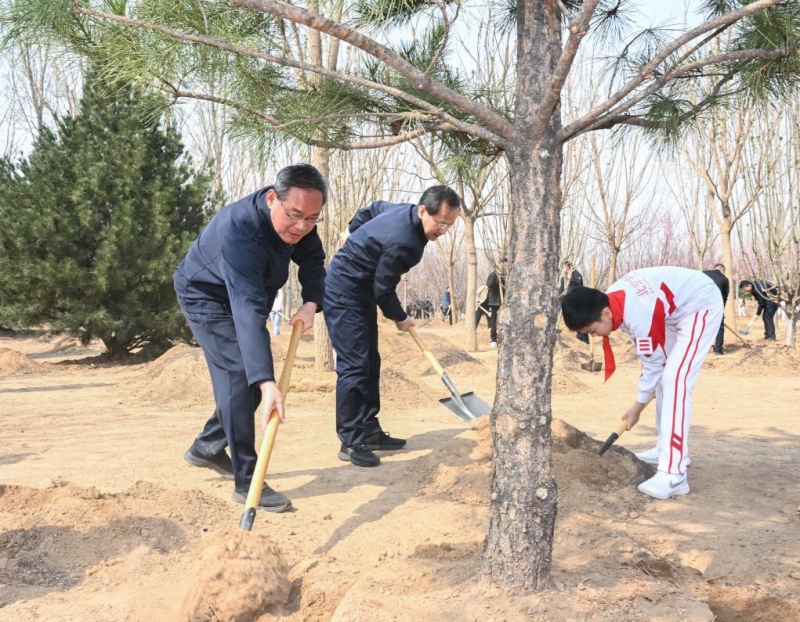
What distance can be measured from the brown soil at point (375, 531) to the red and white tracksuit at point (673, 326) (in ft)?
1.02

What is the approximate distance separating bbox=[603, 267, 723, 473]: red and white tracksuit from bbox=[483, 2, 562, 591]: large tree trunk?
1515 millimetres

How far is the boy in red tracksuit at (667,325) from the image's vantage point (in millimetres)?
3277

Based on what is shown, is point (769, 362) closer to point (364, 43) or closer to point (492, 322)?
point (492, 322)

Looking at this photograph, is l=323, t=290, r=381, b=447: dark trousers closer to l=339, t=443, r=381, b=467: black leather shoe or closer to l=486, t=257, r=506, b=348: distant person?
l=339, t=443, r=381, b=467: black leather shoe

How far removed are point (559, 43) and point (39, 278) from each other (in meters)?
8.49

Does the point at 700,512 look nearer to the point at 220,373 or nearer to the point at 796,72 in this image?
the point at 796,72

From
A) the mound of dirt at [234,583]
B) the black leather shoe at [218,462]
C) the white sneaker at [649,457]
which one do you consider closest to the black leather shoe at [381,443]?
the black leather shoe at [218,462]

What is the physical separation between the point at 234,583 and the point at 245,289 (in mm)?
1197

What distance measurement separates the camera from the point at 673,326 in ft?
11.4

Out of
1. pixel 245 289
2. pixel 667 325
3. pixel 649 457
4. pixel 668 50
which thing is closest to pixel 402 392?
pixel 649 457

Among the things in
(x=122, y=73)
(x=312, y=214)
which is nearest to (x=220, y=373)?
(x=312, y=214)

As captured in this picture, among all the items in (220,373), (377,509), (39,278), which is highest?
(39,278)

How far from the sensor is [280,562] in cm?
224

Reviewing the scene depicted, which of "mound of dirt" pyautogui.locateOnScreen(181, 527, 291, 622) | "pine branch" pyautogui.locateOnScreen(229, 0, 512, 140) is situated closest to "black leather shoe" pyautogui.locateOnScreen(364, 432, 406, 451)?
"mound of dirt" pyautogui.locateOnScreen(181, 527, 291, 622)
